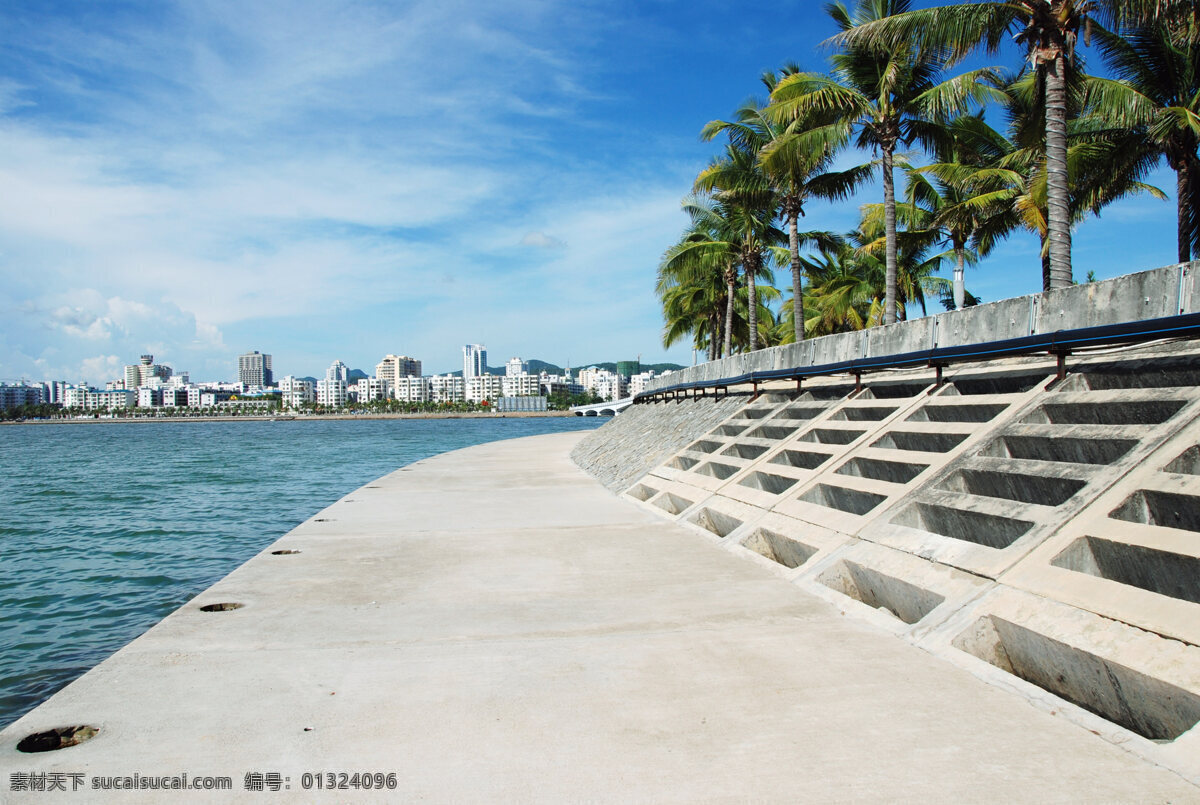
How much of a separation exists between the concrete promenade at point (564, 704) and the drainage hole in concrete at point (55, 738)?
0.09m

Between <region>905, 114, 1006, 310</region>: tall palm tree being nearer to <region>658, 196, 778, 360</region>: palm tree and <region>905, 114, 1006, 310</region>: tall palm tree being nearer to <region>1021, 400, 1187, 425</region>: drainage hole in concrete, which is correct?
<region>658, 196, 778, 360</region>: palm tree

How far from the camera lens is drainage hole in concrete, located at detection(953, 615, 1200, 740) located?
12.1 ft

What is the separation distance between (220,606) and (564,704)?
4.05 m

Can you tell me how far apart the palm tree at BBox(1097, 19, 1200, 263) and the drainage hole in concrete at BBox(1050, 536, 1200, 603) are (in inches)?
592

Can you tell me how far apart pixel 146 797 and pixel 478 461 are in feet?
71.8

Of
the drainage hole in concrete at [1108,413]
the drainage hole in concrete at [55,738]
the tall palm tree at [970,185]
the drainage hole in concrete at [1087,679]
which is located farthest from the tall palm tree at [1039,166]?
the drainage hole in concrete at [55,738]

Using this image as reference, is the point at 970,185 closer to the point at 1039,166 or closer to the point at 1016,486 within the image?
the point at 1039,166

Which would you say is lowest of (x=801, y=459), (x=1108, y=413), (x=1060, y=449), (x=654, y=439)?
Answer: (x=654, y=439)

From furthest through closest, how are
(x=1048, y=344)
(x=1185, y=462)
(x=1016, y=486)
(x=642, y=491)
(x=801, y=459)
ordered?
1. (x=642, y=491)
2. (x=801, y=459)
3. (x=1048, y=344)
4. (x=1016, y=486)
5. (x=1185, y=462)

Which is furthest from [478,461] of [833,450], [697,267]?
[833,450]

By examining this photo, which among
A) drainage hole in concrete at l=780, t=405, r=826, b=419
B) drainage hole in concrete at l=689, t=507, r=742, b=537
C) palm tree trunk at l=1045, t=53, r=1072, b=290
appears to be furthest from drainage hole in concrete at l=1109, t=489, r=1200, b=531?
palm tree trunk at l=1045, t=53, r=1072, b=290

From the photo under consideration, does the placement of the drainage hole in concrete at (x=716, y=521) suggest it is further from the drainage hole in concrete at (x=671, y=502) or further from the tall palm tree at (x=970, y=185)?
the tall palm tree at (x=970, y=185)

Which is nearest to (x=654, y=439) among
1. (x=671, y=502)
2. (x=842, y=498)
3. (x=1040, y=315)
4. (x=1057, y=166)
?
(x=671, y=502)

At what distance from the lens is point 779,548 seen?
27.5 ft
